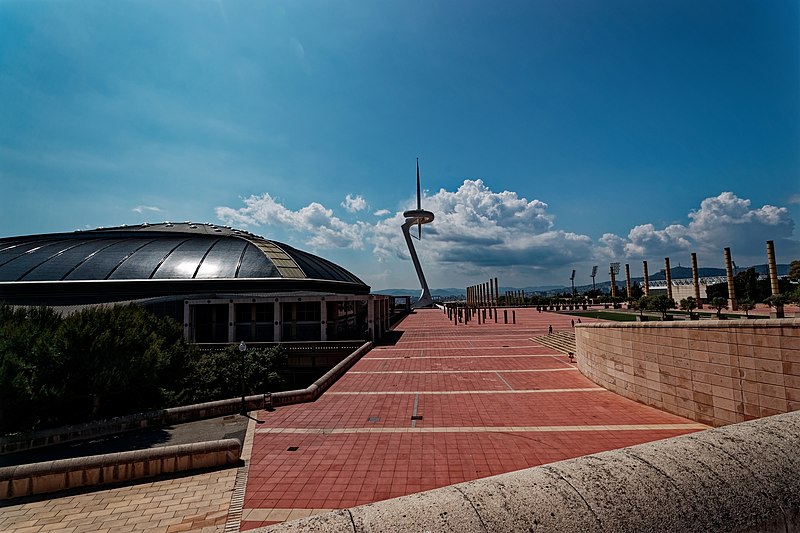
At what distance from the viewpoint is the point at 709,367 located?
10609 mm

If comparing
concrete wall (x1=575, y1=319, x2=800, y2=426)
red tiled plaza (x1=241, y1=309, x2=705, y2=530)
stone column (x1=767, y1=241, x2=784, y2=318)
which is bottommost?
red tiled plaza (x1=241, y1=309, x2=705, y2=530)

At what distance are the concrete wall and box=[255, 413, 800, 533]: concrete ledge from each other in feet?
31.6

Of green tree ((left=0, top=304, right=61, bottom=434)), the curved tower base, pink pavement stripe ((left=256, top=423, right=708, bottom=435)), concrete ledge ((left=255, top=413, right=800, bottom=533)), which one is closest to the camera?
concrete ledge ((left=255, top=413, right=800, bottom=533))

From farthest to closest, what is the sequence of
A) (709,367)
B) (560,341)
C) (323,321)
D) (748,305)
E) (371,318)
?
1. (748,305)
2. (371,318)
3. (323,321)
4. (560,341)
5. (709,367)

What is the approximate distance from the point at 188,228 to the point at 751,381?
198 ft

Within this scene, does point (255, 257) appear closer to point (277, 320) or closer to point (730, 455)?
point (277, 320)

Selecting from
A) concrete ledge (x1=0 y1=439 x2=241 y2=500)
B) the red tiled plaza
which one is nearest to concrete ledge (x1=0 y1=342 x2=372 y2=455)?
the red tiled plaza

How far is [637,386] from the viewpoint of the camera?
13555 millimetres

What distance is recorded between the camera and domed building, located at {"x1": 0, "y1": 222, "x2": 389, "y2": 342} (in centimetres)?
3006

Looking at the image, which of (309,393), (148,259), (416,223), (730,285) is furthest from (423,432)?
(416,223)

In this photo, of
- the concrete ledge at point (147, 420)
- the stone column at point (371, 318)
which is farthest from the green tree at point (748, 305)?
the concrete ledge at point (147, 420)

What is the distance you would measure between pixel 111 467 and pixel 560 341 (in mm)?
24834

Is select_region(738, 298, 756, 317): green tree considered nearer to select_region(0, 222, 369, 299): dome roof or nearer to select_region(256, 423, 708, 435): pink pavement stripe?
select_region(256, 423, 708, 435): pink pavement stripe

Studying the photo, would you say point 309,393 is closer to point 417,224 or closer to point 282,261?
point 282,261
